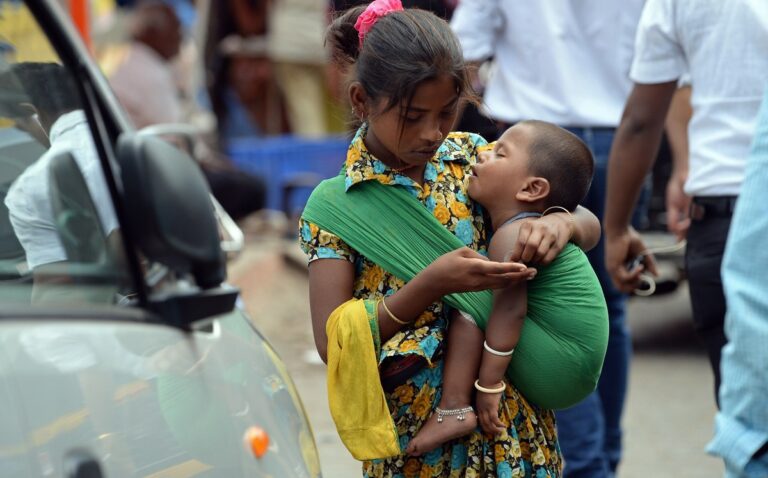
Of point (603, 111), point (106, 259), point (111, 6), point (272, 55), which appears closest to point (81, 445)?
point (106, 259)

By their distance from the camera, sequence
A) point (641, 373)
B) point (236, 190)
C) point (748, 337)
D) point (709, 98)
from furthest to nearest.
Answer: point (236, 190) → point (641, 373) → point (709, 98) → point (748, 337)

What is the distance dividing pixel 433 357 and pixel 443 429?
0.14 m

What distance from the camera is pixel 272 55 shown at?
1024cm

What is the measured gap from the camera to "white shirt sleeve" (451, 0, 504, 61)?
4.28 meters

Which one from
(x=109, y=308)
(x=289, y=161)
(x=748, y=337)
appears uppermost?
(x=748, y=337)

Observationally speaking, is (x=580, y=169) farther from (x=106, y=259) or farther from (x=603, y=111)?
(x=603, y=111)

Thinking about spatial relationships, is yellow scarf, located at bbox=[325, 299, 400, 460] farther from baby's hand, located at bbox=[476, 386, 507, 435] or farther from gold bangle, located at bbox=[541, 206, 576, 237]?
gold bangle, located at bbox=[541, 206, 576, 237]

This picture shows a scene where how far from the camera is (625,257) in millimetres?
3715

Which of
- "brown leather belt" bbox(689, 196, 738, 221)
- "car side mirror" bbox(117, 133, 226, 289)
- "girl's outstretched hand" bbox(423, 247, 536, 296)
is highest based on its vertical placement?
"car side mirror" bbox(117, 133, 226, 289)

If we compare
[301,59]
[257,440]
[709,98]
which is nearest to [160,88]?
[301,59]

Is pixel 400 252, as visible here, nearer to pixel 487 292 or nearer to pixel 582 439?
pixel 487 292

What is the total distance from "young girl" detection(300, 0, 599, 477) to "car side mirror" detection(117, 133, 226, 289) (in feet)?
1.38

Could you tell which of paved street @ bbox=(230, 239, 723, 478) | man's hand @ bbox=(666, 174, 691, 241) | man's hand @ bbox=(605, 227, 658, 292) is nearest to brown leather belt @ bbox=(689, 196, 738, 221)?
man's hand @ bbox=(605, 227, 658, 292)

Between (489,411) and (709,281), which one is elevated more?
(489,411)
